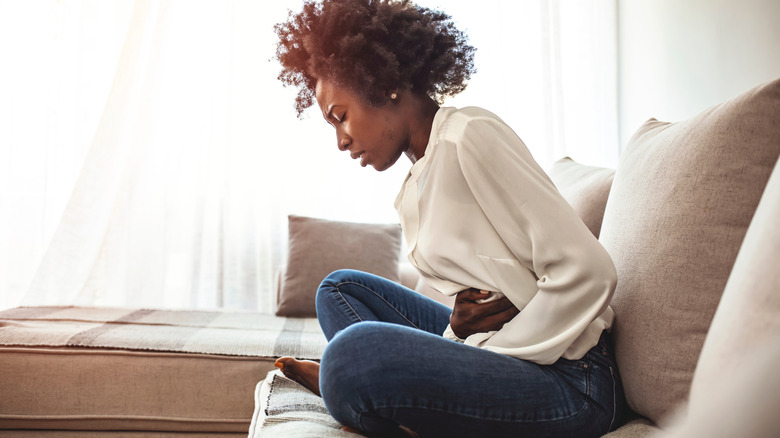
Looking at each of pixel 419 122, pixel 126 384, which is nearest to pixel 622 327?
pixel 419 122

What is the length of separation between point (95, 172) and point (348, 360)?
2.13 meters

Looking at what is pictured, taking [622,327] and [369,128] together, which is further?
[369,128]

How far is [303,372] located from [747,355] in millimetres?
957

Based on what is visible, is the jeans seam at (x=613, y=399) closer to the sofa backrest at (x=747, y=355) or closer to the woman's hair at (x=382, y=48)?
the sofa backrest at (x=747, y=355)

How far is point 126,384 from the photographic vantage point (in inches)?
58.5

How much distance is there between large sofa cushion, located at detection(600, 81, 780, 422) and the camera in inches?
30.2

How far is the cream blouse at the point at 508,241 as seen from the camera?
2.60 feet

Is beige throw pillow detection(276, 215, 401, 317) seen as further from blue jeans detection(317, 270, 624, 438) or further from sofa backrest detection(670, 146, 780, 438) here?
sofa backrest detection(670, 146, 780, 438)

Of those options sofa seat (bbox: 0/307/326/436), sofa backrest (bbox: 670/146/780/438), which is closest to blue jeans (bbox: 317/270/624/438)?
sofa backrest (bbox: 670/146/780/438)

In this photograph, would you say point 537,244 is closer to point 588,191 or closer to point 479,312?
point 479,312

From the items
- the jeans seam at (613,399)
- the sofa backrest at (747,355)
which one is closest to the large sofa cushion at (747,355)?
the sofa backrest at (747,355)

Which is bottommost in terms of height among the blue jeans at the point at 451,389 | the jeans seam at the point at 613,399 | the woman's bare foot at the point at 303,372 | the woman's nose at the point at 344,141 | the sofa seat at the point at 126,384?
the sofa seat at the point at 126,384

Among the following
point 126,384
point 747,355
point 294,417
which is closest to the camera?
point 747,355

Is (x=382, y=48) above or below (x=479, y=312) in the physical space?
above
